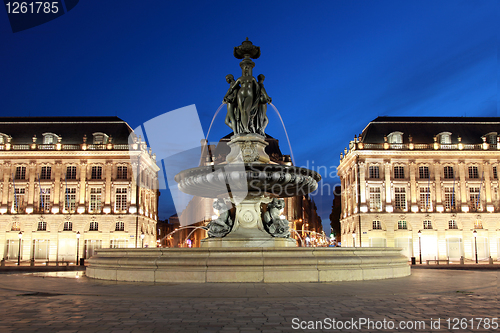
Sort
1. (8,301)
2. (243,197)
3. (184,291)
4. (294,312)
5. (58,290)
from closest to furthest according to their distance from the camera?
1. (294,312)
2. (8,301)
3. (184,291)
4. (58,290)
5. (243,197)

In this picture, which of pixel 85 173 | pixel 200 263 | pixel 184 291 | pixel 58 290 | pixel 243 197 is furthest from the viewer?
pixel 85 173

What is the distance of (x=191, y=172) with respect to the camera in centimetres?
1395

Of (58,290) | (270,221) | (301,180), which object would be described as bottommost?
(58,290)

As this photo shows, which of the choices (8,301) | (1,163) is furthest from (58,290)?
(1,163)

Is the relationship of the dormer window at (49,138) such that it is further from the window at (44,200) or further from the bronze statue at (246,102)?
the bronze statue at (246,102)

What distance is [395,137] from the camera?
65.4m

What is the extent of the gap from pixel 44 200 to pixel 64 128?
10367 millimetres

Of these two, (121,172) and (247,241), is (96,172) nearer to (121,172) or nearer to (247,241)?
(121,172)

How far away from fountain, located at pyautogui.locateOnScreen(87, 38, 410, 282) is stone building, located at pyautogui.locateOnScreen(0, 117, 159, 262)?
159ft

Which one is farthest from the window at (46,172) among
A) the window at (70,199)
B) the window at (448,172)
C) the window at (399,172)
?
the window at (448,172)

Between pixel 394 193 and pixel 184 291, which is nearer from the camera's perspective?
pixel 184 291

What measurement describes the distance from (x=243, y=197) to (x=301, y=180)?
1.93m

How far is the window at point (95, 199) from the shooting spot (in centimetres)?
6272

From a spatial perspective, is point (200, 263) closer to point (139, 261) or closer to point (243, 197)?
point (139, 261)
